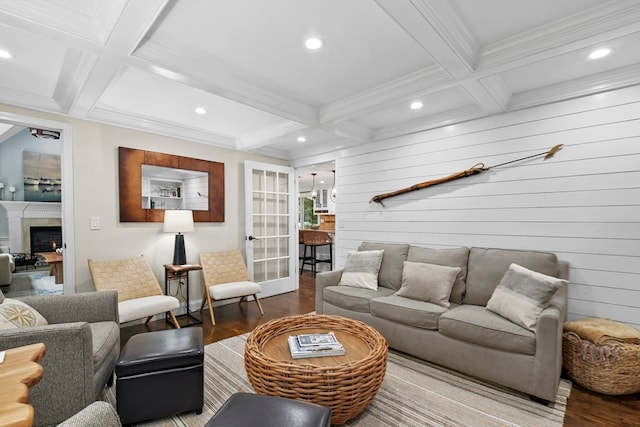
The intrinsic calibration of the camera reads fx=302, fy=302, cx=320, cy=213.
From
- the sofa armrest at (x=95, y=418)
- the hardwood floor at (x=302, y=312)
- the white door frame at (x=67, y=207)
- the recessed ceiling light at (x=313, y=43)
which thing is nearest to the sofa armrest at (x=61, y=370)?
the sofa armrest at (x=95, y=418)

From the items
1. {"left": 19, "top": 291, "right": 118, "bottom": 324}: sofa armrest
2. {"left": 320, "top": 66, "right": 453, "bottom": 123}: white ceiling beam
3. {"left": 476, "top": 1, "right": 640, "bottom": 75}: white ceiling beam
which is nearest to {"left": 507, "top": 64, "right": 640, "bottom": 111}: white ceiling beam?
{"left": 476, "top": 1, "right": 640, "bottom": 75}: white ceiling beam

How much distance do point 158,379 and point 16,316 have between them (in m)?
0.92

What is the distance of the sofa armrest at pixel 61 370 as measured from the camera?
1556 mm

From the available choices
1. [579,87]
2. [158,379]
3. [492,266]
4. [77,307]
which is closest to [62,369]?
[158,379]

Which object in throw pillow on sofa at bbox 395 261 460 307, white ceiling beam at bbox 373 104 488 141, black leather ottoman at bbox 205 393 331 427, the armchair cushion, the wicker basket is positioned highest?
white ceiling beam at bbox 373 104 488 141

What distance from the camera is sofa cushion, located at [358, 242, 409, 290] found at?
3.36 m

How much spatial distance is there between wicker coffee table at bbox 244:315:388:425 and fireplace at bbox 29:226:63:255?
23.6 ft

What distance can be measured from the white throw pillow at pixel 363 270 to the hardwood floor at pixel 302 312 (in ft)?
3.21

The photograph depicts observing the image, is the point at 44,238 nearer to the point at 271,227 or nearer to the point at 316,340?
the point at 271,227

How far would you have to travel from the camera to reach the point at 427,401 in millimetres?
2045

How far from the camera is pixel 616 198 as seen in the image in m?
2.40

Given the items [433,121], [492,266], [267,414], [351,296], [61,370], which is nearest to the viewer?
[267,414]

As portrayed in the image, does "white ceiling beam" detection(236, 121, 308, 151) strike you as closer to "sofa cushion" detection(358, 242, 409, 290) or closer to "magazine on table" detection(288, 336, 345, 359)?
"sofa cushion" detection(358, 242, 409, 290)

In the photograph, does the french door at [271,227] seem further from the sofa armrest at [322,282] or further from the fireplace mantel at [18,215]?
the fireplace mantel at [18,215]
